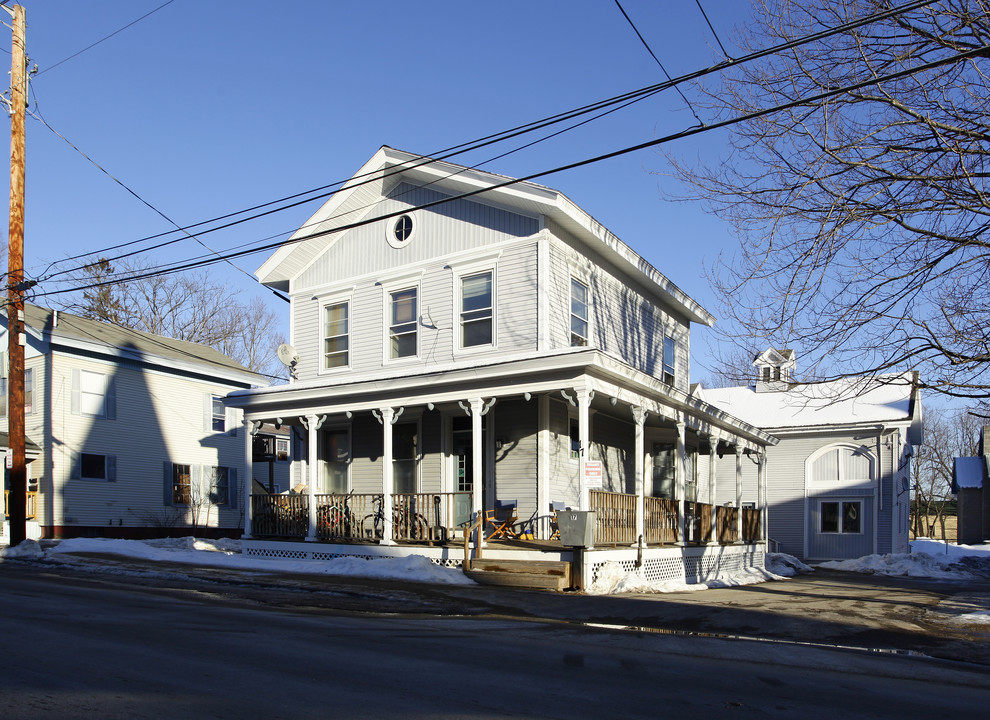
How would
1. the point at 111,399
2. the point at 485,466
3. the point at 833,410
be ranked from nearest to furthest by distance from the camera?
1. the point at 485,466
2. the point at 111,399
3. the point at 833,410

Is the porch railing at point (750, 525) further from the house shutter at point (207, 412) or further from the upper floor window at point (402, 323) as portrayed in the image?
the house shutter at point (207, 412)

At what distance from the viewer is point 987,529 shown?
50031 millimetres

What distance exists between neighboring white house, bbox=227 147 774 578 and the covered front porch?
0.05 metres

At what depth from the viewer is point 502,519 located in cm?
1847

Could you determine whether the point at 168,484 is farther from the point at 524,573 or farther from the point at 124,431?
the point at 524,573

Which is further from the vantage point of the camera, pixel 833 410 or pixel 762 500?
pixel 833 410

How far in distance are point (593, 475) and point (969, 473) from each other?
4481cm

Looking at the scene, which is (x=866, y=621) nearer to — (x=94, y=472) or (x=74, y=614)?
(x=74, y=614)

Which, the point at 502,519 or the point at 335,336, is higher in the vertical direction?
the point at 335,336

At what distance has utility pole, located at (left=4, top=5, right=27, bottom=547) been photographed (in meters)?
19.5

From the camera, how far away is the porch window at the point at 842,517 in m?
28.7

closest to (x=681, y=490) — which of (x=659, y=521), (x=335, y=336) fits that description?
(x=659, y=521)

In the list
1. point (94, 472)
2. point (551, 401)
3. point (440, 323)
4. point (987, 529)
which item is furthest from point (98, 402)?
point (987, 529)

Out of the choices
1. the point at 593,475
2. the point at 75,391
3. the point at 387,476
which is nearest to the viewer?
the point at 593,475
